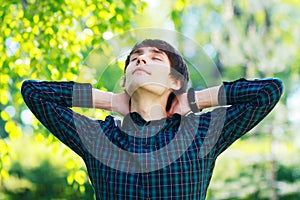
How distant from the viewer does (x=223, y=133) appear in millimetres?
1247

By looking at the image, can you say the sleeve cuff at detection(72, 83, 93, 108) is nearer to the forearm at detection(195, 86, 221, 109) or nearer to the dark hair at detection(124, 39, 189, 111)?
the dark hair at detection(124, 39, 189, 111)

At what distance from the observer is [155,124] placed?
1253mm

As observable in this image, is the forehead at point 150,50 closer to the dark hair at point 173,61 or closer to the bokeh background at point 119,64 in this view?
the dark hair at point 173,61

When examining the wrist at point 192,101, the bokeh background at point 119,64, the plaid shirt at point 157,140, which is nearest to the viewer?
the plaid shirt at point 157,140

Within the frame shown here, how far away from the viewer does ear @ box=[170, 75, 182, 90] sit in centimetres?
129

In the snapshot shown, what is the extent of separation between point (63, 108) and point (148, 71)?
0.75 ft

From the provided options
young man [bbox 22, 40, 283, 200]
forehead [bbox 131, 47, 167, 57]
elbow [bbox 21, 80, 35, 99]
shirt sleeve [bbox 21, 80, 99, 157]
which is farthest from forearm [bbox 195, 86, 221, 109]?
elbow [bbox 21, 80, 35, 99]

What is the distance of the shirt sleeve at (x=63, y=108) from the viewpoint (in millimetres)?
1260

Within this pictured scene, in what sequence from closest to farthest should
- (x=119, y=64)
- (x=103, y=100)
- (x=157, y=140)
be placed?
(x=157, y=140), (x=103, y=100), (x=119, y=64)

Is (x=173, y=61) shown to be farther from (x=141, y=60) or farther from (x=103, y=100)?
(x=103, y=100)

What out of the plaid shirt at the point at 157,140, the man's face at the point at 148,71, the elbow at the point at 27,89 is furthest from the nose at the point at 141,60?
the elbow at the point at 27,89

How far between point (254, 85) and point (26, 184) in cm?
437

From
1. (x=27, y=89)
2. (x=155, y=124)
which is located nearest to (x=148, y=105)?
(x=155, y=124)

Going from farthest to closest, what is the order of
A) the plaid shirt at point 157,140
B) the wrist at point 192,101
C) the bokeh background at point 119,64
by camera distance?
the bokeh background at point 119,64, the wrist at point 192,101, the plaid shirt at point 157,140
